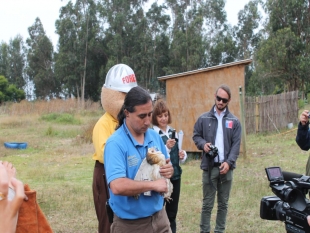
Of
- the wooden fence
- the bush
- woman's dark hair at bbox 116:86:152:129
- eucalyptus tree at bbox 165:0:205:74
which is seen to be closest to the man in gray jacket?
woman's dark hair at bbox 116:86:152:129

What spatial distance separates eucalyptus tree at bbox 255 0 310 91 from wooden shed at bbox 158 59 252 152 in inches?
611

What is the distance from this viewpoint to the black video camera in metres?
2.16

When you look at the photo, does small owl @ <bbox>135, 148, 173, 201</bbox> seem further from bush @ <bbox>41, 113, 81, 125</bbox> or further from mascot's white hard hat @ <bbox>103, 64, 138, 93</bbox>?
bush @ <bbox>41, 113, 81, 125</bbox>

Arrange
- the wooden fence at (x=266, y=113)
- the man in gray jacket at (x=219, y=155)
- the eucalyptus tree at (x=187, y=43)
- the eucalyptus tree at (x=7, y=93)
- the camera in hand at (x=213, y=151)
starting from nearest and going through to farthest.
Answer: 1. the camera in hand at (x=213, y=151)
2. the man in gray jacket at (x=219, y=155)
3. the wooden fence at (x=266, y=113)
4. the eucalyptus tree at (x=187, y=43)
5. the eucalyptus tree at (x=7, y=93)

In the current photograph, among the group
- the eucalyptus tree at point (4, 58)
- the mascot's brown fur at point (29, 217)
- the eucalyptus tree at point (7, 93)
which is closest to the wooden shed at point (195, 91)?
the mascot's brown fur at point (29, 217)

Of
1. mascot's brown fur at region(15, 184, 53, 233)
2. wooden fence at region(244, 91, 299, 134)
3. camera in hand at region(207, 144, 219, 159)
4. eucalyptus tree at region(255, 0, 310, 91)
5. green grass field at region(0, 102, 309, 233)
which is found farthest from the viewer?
eucalyptus tree at region(255, 0, 310, 91)

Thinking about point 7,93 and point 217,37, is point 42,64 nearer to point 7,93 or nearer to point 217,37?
point 7,93

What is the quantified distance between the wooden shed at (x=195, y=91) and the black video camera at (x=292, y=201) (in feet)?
20.2

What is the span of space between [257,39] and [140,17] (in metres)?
13.1

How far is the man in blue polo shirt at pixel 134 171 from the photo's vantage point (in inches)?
93.8

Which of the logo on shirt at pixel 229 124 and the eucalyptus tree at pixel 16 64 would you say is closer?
the logo on shirt at pixel 229 124

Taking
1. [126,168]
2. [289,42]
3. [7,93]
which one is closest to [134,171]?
[126,168]

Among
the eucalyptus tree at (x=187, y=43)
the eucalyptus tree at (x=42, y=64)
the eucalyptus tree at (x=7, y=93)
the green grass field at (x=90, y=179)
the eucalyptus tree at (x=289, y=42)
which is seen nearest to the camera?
the green grass field at (x=90, y=179)

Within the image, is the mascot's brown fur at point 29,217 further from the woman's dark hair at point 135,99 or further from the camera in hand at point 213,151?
the camera in hand at point 213,151
